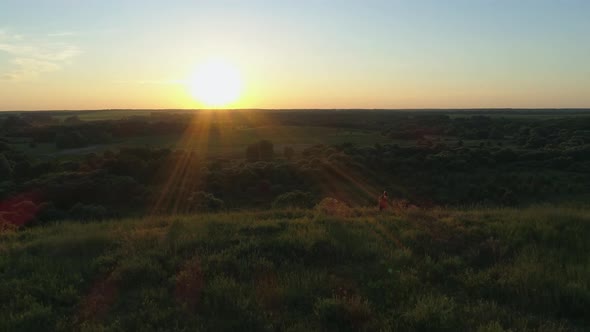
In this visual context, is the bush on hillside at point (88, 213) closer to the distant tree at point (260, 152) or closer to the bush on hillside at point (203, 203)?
the bush on hillside at point (203, 203)

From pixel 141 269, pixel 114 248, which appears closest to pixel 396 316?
pixel 141 269

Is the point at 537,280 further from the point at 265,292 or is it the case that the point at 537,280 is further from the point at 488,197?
the point at 488,197

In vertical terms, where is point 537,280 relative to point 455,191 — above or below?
above

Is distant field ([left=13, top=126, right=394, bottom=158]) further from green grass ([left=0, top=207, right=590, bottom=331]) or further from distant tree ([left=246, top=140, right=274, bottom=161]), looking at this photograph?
green grass ([left=0, top=207, right=590, bottom=331])

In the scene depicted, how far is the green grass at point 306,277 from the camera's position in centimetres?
570

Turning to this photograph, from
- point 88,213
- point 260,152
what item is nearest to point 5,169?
point 88,213

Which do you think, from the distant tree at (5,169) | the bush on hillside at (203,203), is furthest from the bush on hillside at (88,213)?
the distant tree at (5,169)

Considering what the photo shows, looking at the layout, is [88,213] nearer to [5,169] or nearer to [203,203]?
[203,203]

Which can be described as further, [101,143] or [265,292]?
[101,143]

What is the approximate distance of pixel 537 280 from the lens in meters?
6.77

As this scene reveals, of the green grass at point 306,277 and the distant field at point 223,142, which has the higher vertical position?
the green grass at point 306,277

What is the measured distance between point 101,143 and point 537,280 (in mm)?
65015

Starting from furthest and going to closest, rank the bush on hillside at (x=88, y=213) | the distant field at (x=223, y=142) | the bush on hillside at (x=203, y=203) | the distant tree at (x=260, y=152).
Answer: the distant field at (x=223, y=142) → the distant tree at (x=260, y=152) → the bush on hillside at (x=203, y=203) → the bush on hillside at (x=88, y=213)

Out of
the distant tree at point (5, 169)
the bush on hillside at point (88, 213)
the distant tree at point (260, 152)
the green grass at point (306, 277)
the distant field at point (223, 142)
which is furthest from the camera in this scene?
the distant field at point (223, 142)
